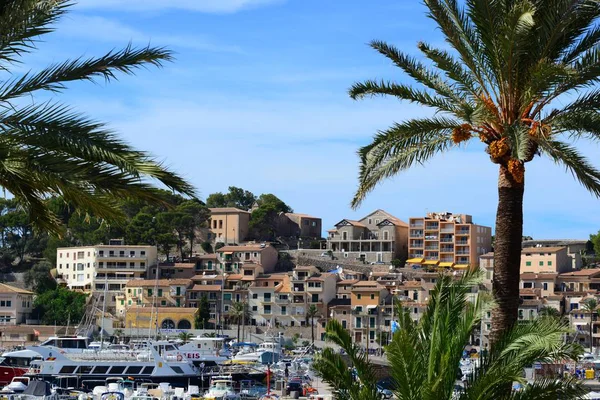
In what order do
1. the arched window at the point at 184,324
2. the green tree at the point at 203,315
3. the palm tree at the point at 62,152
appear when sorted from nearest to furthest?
the palm tree at the point at 62,152, the green tree at the point at 203,315, the arched window at the point at 184,324

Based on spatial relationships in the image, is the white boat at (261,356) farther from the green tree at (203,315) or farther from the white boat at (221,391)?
the green tree at (203,315)

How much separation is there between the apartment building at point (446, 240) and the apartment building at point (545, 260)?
8676 millimetres

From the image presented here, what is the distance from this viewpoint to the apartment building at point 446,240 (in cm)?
12019

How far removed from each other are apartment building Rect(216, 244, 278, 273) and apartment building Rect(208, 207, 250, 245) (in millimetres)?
10581

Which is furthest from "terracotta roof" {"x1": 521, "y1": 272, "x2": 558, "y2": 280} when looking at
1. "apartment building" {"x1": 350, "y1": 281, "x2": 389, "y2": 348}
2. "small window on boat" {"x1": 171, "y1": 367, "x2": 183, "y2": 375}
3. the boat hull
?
the boat hull

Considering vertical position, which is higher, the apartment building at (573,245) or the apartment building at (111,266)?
the apartment building at (573,245)

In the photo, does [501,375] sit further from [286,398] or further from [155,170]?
[286,398]

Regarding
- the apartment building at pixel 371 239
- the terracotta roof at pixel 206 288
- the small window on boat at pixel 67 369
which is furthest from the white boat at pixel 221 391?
the apartment building at pixel 371 239

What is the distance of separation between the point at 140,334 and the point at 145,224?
27069 millimetres

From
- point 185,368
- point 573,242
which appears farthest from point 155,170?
point 573,242

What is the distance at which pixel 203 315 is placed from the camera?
107m

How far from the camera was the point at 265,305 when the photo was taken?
10906cm

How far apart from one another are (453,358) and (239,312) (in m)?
94.6

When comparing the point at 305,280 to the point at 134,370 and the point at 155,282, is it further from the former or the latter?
the point at 134,370
